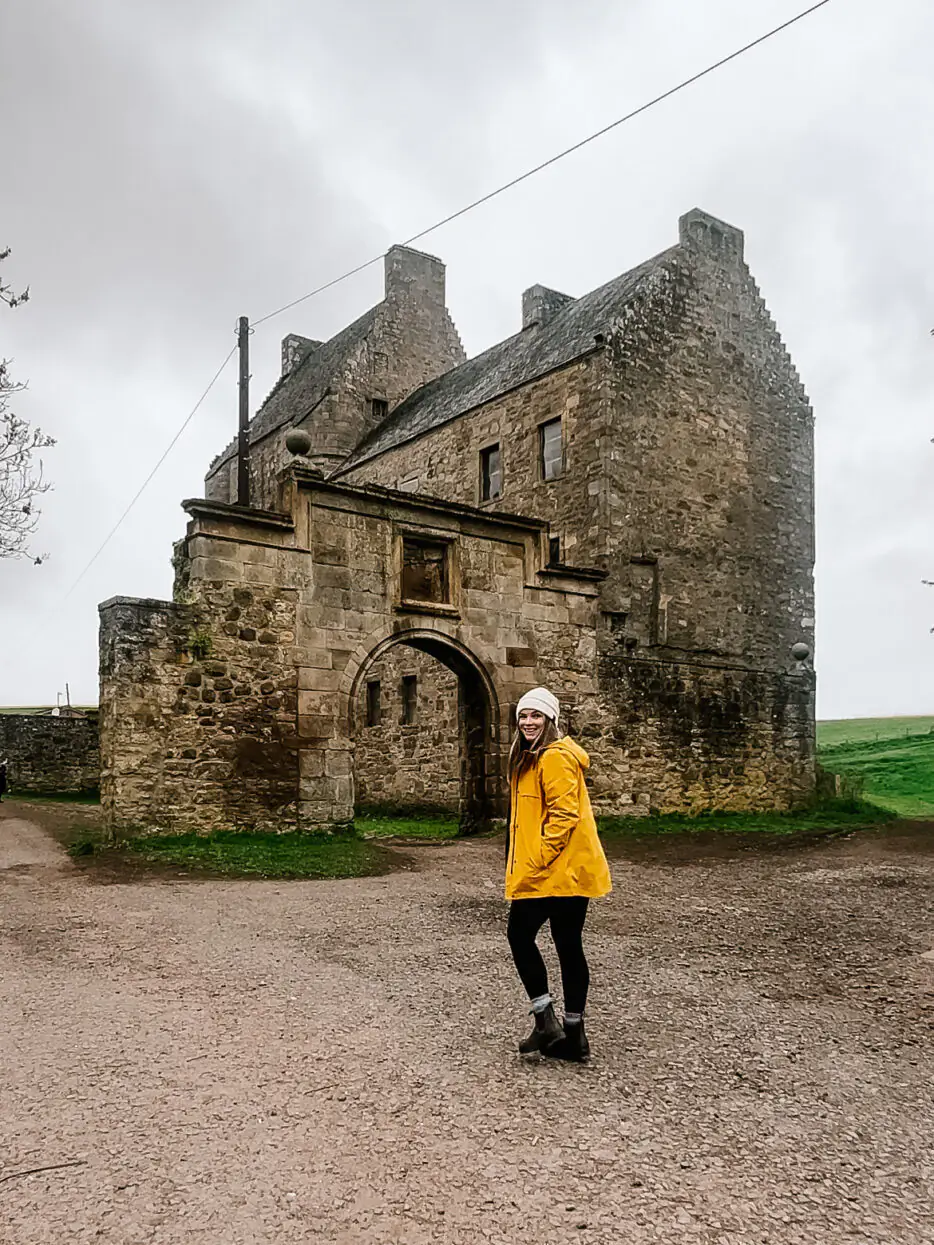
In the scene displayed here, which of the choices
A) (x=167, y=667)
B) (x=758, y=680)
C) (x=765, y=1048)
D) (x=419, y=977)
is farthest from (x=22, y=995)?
(x=758, y=680)

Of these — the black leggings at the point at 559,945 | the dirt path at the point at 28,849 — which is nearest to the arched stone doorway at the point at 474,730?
the dirt path at the point at 28,849

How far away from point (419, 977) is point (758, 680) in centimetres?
1356

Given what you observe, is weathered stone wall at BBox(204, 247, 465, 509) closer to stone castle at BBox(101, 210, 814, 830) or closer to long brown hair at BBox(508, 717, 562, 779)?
stone castle at BBox(101, 210, 814, 830)

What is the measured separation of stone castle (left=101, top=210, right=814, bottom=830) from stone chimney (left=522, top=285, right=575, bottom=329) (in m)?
0.06

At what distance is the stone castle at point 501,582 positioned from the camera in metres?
12.3

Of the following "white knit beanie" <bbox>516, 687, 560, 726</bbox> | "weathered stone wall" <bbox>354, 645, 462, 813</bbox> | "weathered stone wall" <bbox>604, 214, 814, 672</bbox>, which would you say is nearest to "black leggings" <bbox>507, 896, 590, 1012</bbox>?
"white knit beanie" <bbox>516, 687, 560, 726</bbox>

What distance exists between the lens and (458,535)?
48.1 feet

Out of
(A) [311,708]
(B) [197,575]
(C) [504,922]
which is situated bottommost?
(C) [504,922]

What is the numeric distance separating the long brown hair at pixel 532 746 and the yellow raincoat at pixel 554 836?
3 centimetres

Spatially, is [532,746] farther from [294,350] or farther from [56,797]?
[294,350]

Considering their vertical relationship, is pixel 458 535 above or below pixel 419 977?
above

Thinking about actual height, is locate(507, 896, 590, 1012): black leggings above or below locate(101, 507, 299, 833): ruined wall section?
below

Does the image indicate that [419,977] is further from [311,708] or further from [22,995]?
[311,708]

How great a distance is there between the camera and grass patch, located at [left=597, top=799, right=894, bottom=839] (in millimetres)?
15203
